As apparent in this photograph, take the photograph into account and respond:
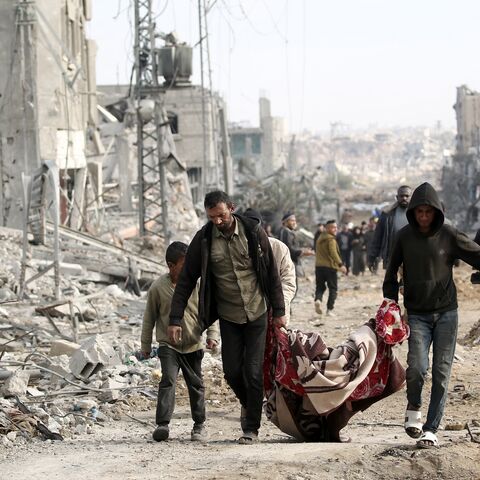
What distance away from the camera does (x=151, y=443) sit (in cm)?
831

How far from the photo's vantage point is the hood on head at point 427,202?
24.3 ft

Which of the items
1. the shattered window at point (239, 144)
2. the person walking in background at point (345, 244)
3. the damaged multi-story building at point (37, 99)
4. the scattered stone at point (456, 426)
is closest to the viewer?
the scattered stone at point (456, 426)

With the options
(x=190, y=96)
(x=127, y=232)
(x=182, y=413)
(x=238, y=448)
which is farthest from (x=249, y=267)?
(x=190, y=96)

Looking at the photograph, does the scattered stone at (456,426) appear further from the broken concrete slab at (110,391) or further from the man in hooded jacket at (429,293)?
the broken concrete slab at (110,391)

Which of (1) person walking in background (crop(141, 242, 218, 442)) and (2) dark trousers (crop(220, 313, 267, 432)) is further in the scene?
(1) person walking in background (crop(141, 242, 218, 442))

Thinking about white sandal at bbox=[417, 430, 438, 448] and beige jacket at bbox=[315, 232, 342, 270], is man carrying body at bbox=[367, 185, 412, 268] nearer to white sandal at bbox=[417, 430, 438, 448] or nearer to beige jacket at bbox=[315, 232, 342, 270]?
beige jacket at bbox=[315, 232, 342, 270]

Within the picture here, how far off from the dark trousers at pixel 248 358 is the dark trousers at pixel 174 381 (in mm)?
507

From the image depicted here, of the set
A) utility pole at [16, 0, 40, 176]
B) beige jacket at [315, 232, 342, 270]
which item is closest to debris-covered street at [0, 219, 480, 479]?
beige jacket at [315, 232, 342, 270]

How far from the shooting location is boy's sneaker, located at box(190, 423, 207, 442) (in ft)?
27.6

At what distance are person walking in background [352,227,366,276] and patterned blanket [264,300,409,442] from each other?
21523 millimetres

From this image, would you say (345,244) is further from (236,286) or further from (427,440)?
(427,440)

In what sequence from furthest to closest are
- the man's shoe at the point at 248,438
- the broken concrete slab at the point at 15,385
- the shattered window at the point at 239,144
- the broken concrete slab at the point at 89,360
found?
the shattered window at the point at 239,144, the broken concrete slab at the point at 89,360, the broken concrete slab at the point at 15,385, the man's shoe at the point at 248,438

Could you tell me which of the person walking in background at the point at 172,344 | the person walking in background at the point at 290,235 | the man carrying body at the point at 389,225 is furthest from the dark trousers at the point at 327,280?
the person walking in background at the point at 172,344

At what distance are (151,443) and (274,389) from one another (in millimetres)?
921
